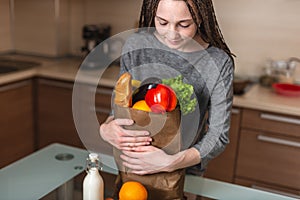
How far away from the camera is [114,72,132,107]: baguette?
925mm

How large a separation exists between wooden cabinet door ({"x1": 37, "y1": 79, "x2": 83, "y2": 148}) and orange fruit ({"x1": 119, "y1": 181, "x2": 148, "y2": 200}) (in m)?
1.62

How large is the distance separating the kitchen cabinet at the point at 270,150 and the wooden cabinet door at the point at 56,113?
1.07 m

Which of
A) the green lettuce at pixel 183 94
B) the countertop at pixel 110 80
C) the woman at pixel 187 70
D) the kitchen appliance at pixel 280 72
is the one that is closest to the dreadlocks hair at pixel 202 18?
the woman at pixel 187 70

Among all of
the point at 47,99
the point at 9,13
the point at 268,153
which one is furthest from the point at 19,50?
the point at 268,153

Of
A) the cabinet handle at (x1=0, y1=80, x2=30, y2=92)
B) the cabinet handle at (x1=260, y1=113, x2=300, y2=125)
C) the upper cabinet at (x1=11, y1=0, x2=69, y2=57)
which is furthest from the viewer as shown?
the upper cabinet at (x1=11, y1=0, x2=69, y2=57)

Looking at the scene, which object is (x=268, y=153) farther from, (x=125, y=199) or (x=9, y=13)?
(x=9, y=13)

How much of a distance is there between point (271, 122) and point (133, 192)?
132cm

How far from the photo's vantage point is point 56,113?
2.59 m

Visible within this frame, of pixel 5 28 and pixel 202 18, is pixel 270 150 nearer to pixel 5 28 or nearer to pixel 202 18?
pixel 202 18

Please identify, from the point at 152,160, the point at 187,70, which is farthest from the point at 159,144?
the point at 187,70

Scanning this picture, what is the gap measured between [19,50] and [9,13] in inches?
11.4

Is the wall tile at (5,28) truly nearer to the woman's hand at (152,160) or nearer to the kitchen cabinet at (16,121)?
the kitchen cabinet at (16,121)

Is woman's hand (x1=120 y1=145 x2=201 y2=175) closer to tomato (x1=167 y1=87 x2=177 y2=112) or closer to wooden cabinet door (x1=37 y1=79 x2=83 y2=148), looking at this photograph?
tomato (x1=167 y1=87 x2=177 y2=112)

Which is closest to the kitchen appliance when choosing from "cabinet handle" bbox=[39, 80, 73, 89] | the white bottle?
"cabinet handle" bbox=[39, 80, 73, 89]
